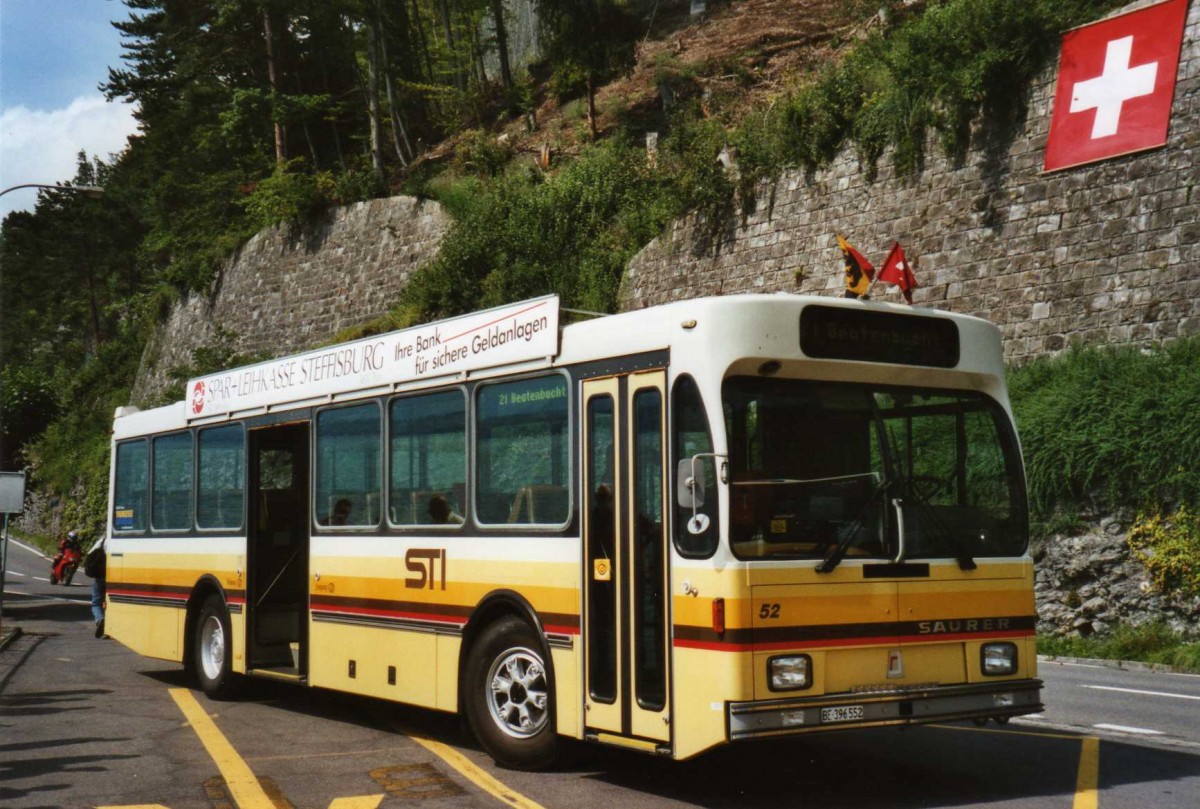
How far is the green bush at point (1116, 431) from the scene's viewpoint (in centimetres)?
1847

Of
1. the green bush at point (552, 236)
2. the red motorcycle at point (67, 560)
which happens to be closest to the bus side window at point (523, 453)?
the green bush at point (552, 236)

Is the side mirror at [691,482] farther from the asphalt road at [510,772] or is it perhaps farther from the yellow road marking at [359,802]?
the yellow road marking at [359,802]

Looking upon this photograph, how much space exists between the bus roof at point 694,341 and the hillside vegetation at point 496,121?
11454mm

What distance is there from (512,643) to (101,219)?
242 feet

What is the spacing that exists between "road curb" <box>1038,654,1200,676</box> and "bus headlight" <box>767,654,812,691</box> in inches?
432

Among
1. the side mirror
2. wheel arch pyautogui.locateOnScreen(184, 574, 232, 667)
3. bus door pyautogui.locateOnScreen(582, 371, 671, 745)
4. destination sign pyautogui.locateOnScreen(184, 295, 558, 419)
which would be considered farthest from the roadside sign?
the side mirror

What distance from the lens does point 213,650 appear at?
14039mm

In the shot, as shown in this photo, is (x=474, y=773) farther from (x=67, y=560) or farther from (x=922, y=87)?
(x=67, y=560)

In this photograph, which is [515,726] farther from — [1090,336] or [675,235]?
[675,235]

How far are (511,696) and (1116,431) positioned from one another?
1243cm

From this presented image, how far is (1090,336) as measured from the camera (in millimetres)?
21156

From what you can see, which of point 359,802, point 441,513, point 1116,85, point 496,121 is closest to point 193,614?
point 441,513

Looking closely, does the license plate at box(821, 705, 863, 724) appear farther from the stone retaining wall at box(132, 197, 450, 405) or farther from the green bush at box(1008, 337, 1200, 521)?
the stone retaining wall at box(132, 197, 450, 405)

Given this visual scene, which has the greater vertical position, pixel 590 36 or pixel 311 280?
pixel 590 36
